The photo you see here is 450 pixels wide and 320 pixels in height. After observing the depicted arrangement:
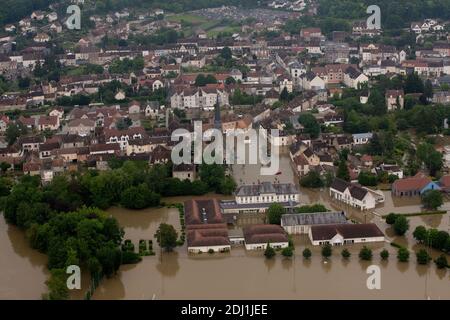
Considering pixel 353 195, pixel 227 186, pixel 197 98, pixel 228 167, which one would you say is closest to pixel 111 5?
pixel 197 98

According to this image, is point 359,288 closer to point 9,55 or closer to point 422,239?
point 422,239

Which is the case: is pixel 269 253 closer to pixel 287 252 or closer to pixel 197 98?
pixel 287 252

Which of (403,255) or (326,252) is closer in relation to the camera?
(403,255)

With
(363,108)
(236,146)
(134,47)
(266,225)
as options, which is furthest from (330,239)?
(134,47)

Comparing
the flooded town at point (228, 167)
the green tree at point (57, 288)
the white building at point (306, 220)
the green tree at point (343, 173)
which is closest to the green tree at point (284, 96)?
the flooded town at point (228, 167)

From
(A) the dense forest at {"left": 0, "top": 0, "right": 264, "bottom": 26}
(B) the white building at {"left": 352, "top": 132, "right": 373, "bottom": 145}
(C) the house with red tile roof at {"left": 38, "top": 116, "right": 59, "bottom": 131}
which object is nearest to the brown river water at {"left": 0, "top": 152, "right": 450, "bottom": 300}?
(B) the white building at {"left": 352, "top": 132, "right": 373, "bottom": 145}

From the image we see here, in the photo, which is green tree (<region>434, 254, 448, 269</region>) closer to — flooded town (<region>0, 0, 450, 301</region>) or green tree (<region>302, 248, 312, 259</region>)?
flooded town (<region>0, 0, 450, 301</region>)
